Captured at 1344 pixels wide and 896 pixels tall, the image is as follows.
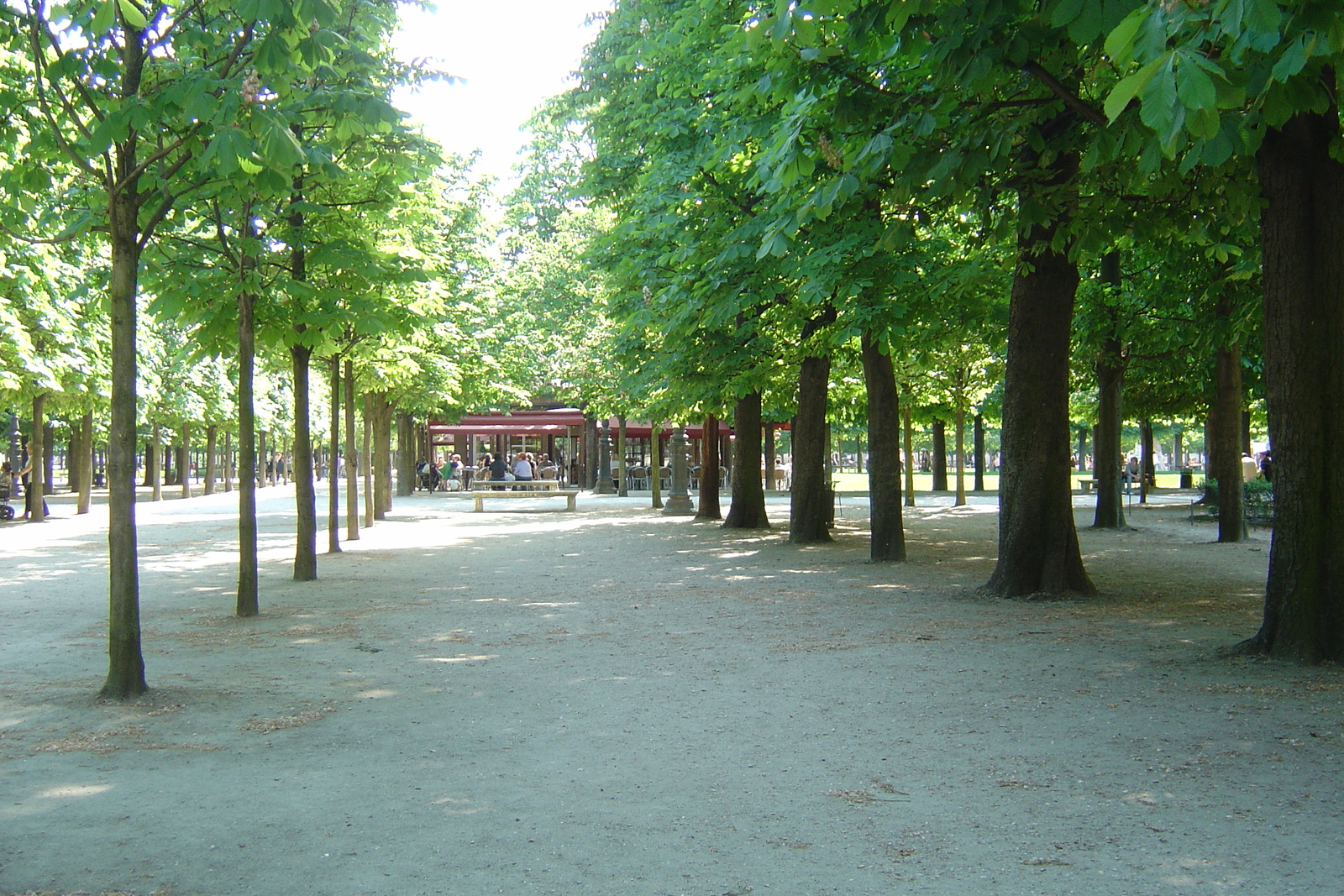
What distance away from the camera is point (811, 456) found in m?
17.9

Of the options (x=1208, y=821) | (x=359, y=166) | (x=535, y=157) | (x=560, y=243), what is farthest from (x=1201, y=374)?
(x=535, y=157)

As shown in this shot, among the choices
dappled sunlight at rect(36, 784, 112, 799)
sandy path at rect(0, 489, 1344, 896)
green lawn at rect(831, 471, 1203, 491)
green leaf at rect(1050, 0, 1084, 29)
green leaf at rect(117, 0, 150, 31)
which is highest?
green leaf at rect(117, 0, 150, 31)

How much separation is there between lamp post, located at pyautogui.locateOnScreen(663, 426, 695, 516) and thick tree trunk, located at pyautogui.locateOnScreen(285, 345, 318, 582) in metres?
14.9

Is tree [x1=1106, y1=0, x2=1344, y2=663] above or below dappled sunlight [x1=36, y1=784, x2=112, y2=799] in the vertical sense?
above

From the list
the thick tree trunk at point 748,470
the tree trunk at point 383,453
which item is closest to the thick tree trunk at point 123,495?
the thick tree trunk at point 748,470

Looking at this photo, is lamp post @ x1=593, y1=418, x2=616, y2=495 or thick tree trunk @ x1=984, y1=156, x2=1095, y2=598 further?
lamp post @ x1=593, y1=418, x2=616, y2=495

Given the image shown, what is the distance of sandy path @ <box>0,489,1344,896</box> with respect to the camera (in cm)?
412

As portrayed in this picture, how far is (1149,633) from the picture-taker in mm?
9195

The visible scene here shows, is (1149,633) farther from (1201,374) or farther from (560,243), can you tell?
(560,243)

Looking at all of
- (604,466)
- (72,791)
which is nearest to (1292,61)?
(72,791)

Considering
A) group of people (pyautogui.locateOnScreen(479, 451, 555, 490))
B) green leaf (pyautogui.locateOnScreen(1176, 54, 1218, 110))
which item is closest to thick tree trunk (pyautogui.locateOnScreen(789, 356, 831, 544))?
green leaf (pyautogui.locateOnScreen(1176, 54, 1218, 110))

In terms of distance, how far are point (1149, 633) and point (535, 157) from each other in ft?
154

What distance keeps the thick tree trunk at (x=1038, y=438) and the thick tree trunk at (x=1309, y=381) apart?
3.28 metres

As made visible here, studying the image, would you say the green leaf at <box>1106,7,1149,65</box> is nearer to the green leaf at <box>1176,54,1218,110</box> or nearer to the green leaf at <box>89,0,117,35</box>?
the green leaf at <box>1176,54,1218,110</box>
